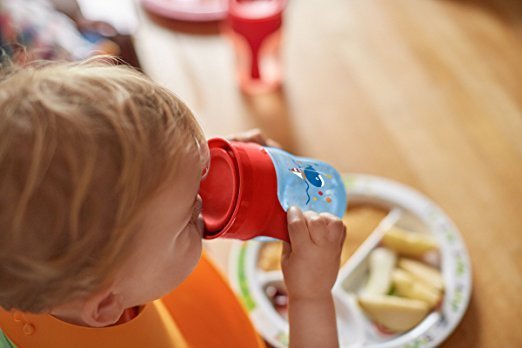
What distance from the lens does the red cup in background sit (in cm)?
56

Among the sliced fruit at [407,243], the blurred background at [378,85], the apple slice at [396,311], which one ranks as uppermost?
the blurred background at [378,85]

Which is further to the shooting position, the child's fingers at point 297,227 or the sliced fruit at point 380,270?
the sliced fruit at point 380,270

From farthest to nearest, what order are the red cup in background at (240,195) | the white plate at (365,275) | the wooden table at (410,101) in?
the wooden table at (410,101), the white plate at (365,275), the red cup in background at (240,195)

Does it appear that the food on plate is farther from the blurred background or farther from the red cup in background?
the red cup in background

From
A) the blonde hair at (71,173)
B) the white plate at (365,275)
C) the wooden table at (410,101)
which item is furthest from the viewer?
the wooden table at (410,101)

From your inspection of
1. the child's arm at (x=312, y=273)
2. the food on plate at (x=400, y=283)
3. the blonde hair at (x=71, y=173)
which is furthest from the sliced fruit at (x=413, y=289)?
the blonde hair at (x=71, y=173)

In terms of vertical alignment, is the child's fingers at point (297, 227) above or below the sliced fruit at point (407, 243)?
above

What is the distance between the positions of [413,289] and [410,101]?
A: 0.42 m

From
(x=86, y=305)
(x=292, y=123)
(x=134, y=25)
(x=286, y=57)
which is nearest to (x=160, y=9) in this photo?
(x=134, y=25)

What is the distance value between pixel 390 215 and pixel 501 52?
489mm

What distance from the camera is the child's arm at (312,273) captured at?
22.6 inches

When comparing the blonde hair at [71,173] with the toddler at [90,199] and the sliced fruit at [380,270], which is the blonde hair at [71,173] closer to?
the toddler at [90,199]

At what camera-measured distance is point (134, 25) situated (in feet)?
4.09

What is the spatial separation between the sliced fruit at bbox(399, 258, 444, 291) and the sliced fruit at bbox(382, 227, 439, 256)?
0.01m
